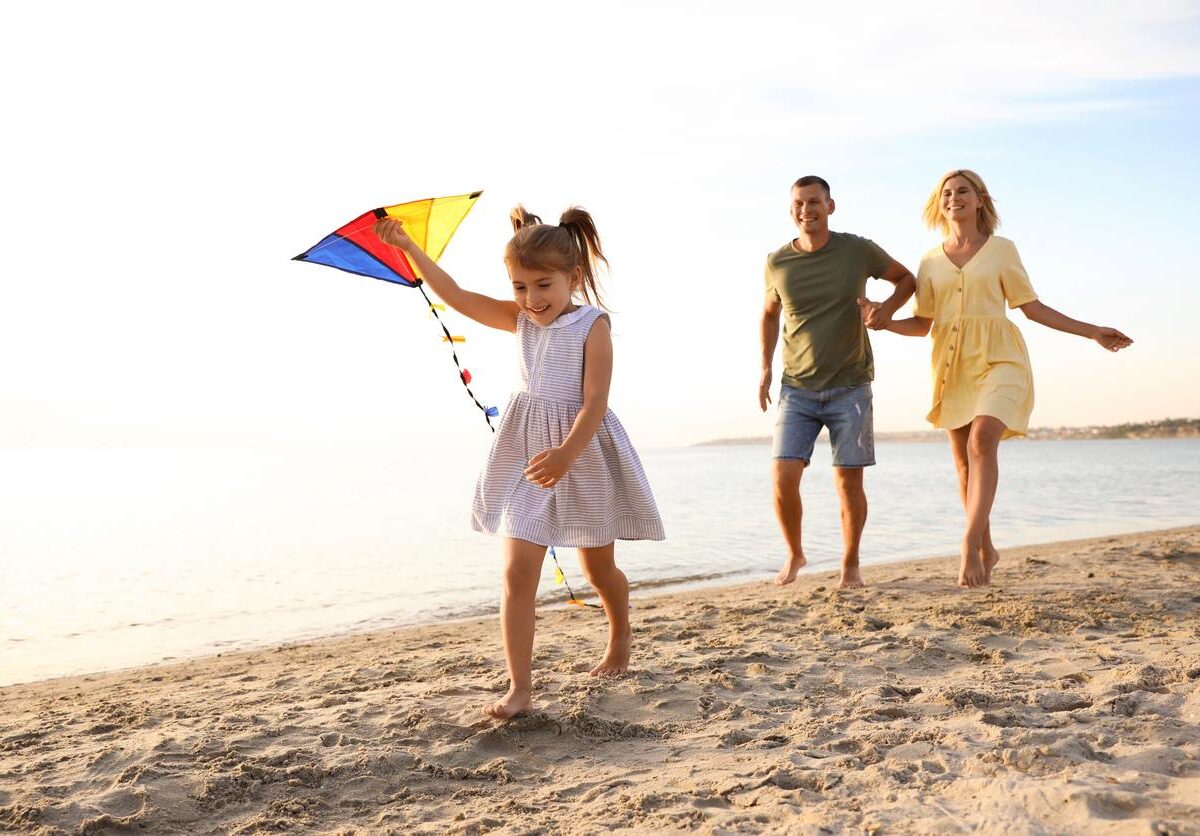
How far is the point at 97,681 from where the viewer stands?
194 inches

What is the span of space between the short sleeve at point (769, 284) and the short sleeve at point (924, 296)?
30.5 inches

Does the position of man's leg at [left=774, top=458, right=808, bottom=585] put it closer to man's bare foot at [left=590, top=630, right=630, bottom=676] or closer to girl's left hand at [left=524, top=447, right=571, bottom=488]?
man's bare foot at [left=590, top=630, right=630, bottom=676]

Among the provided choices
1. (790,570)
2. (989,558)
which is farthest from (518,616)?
(989,558)

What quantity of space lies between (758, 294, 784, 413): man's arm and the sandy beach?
1574 mm

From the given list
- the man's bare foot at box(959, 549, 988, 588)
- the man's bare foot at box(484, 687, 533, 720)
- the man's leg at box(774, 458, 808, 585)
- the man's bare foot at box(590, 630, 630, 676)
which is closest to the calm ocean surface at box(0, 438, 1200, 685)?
the man's leg at box(774, 458, 808, 585)

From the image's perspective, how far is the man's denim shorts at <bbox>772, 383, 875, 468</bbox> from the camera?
17.8 feet

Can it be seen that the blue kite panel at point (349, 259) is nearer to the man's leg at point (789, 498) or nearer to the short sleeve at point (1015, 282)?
the man's leg at point (789, 498)

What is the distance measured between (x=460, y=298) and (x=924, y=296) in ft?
10.2

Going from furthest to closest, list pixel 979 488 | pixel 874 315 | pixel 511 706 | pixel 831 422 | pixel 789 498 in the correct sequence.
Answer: pixel 789 498
pixel 831 422
pixel 874 315
pixel 979 488
pixel 511 706

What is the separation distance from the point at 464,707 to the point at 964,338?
3.43 meters

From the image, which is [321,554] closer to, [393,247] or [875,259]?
[875,259]

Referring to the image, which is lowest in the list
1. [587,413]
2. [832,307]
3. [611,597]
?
[611,597]

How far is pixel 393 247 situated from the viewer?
3555 mm

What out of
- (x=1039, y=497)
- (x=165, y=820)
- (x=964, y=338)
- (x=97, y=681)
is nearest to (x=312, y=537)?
(x=97, y=681)
